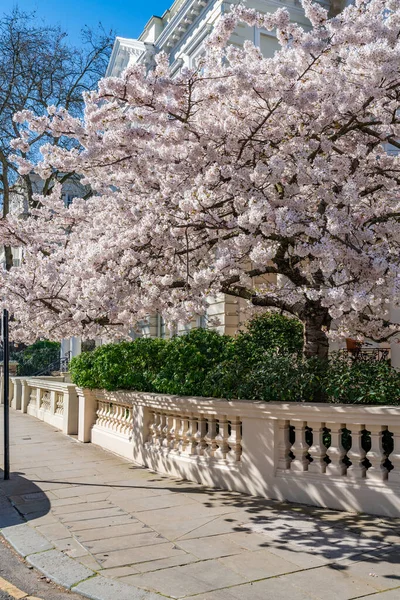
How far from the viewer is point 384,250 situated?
7.76m

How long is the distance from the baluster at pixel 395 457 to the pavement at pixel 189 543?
0.42 meters

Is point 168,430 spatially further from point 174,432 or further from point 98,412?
point 98,412

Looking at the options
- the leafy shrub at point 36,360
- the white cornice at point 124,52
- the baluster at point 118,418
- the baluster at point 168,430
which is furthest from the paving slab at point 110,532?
the leafy shrub at point 36,360

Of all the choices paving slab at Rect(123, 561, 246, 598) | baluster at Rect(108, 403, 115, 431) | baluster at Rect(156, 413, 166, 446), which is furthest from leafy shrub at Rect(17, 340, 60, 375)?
paving slab at Rect(123, 561, 246, 598)

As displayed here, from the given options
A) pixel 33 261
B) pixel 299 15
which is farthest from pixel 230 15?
pixel 299 15

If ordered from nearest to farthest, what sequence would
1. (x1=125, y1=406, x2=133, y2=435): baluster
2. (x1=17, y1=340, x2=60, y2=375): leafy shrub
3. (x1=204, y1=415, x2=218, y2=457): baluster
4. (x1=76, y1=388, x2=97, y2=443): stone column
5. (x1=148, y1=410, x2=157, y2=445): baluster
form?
(x1=204, y1=415, x2=218, y2=457): baluster
(x1=148, y1=410, x2=157, y2=445): baluster
(x1=125, y1=406, x2=133, y2=435): baluster
(x1=76, y1=388, x2=97, y2=443): stone column
(x1=17, y1=340, x2=60, y2=375): leafy shrub

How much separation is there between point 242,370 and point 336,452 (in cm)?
202

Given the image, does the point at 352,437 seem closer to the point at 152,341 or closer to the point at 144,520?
the point at 144,520

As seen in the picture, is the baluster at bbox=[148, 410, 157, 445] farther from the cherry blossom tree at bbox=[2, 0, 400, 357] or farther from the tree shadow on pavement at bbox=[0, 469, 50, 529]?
the tree shadow on pavement at bbox=[0, 469, 50, 529]

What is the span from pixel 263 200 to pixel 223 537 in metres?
3.68

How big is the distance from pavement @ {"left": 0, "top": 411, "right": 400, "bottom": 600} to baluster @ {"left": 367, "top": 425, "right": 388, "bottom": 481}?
1.38 feet

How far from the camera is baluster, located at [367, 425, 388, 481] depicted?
6504 millimetres

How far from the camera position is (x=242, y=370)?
851cm

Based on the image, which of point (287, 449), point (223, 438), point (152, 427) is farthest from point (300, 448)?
point (152, 427)
